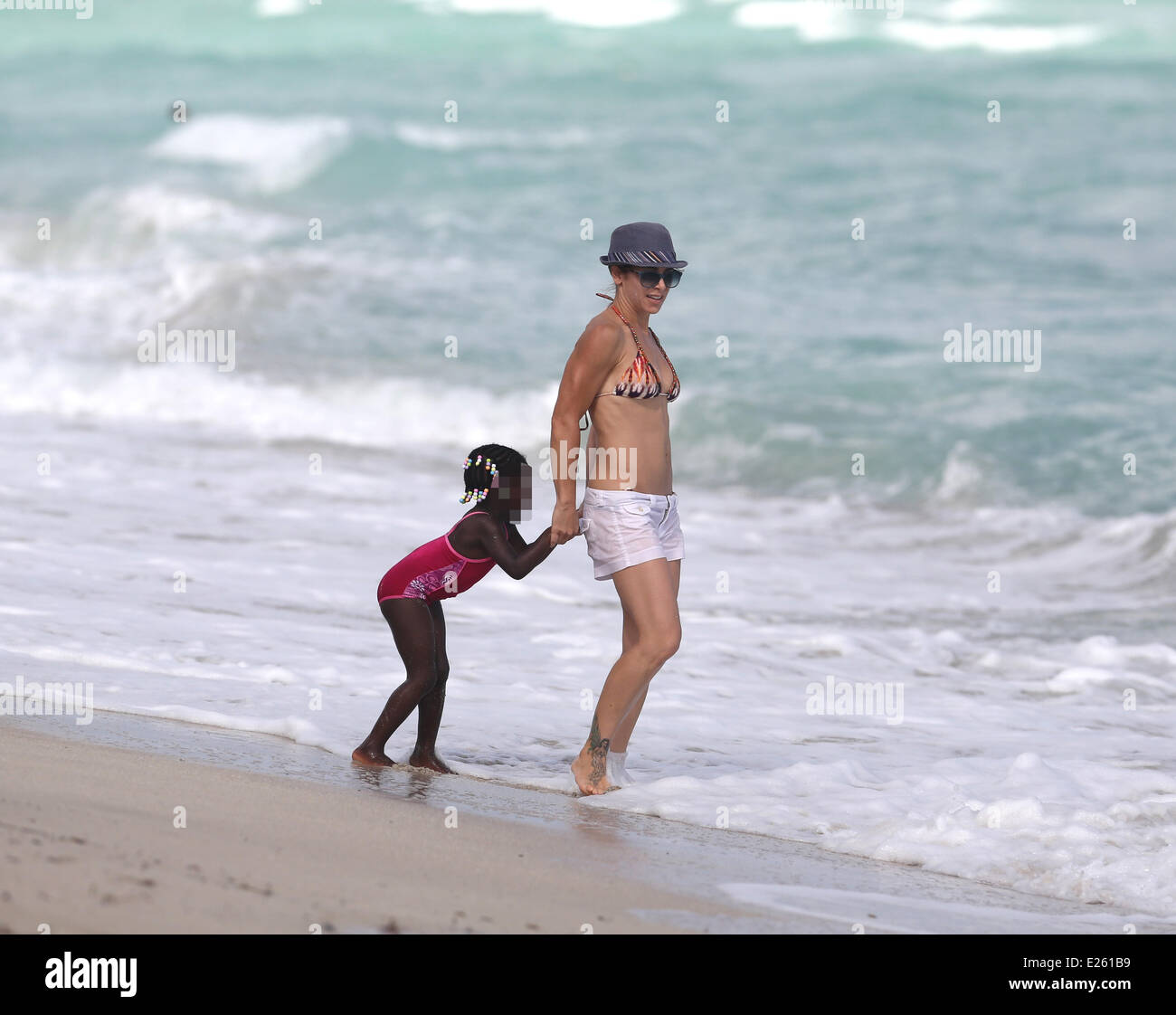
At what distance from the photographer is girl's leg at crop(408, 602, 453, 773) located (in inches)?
203

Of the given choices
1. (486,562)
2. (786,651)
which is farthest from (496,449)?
(786,651)

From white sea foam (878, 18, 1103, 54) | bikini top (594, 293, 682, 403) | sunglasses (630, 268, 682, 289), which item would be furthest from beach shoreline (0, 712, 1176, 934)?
white sea foam (878, 18, 1103, 54)

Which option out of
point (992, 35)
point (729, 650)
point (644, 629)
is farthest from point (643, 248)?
point (992, 35)

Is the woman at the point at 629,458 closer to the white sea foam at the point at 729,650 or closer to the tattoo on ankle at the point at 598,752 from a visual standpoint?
the tattoo on ankle at the point at 598,752

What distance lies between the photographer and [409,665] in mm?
5109

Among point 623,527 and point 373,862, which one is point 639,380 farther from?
point 373,862

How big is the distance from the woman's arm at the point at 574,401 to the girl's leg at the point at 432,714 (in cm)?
64

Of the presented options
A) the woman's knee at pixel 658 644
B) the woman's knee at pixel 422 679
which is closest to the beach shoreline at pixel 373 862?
the woman's knee at pixel 422 679

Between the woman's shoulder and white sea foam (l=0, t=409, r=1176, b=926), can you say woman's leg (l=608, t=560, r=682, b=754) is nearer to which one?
white sea foam (l=0, t=409, r=1176, b=926)

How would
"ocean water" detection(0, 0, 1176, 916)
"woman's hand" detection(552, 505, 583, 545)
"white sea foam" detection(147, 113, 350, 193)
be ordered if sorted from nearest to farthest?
"woman's hand" detection(552, 505, 583, 545)
"ocean water" detection(0, 0, 1176, 916)
"white sea foam" detection(147, 113, 350, 193)

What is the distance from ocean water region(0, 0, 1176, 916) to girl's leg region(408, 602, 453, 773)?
0.20 meters

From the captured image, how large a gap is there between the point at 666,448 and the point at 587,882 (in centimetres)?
181

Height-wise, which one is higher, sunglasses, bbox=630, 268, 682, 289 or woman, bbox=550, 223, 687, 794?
sunglasses, bbox=630, 268, 682, 289

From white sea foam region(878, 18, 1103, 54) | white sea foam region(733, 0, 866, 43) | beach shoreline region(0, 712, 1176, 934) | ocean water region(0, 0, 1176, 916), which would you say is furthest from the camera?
white sea foam region(733, 0, 866, 43)
